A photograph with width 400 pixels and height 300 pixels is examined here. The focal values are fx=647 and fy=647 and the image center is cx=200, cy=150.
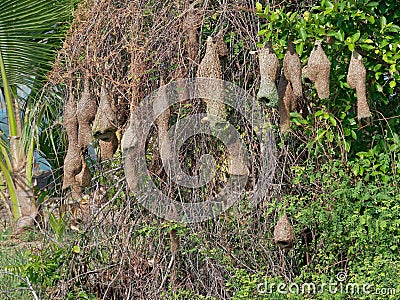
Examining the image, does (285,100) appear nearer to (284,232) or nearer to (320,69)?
(320,69)

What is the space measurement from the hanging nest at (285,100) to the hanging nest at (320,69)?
0.15 meters

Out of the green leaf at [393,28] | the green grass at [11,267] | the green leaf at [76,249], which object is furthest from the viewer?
the green grass at [11,267]

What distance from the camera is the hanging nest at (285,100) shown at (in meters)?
3.45

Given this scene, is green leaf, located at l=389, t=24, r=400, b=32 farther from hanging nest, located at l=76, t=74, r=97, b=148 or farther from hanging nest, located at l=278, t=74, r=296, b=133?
hanging nest, located at l=76, t=74, r=97, b=148

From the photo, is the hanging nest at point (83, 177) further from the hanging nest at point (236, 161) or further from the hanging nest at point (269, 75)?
the hanging nest at point (269, 75)

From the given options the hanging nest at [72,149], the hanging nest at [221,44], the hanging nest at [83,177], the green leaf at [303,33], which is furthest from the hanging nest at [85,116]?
the green leaf at [303,33]

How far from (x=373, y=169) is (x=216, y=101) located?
1.15 meters

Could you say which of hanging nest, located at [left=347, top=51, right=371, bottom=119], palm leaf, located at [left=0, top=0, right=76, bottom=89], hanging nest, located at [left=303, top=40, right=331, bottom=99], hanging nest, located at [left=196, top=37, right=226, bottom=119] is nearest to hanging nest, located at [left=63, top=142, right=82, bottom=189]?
hanging nest, located at [left=196, top=37, right=226, bottom=119]

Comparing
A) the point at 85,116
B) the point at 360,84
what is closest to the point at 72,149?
the point at 85,116

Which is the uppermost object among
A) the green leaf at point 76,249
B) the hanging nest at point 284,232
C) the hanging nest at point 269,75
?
the hanging nest at point 269,75

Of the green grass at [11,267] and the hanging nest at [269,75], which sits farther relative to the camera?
the green grass at [11,267]

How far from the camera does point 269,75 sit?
3393 millimetres

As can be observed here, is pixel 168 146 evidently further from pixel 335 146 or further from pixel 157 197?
pixel 335 146

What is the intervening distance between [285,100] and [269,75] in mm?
166
